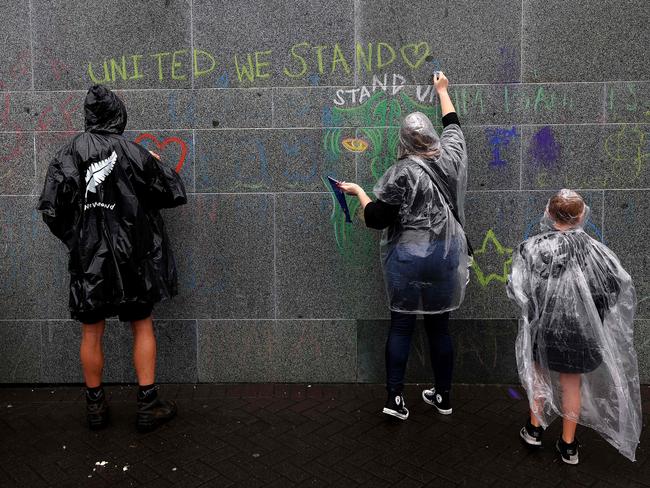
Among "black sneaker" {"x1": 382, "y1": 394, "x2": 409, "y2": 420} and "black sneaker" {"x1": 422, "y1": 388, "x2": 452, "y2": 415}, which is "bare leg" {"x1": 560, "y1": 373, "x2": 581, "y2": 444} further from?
"black sneaker" {"x1": 382, "y1": 394, "x2": 409, "y2": 420}

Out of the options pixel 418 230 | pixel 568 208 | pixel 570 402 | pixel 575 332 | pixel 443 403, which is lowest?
pixel 443 403

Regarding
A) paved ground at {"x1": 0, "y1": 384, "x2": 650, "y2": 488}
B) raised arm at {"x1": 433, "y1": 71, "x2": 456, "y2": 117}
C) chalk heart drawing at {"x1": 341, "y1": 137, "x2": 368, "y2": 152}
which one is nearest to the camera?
paved ground at {"x1": 0, "y1": 384, "x2": 650, "y2": 488}

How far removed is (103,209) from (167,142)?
3.18ft

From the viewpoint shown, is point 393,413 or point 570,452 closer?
point 570,452

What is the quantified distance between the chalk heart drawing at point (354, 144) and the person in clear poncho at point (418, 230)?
1.94ft

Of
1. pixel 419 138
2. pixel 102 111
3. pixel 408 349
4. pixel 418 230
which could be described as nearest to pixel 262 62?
pixel 102 111

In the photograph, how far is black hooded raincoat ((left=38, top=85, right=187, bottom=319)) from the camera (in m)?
3.51

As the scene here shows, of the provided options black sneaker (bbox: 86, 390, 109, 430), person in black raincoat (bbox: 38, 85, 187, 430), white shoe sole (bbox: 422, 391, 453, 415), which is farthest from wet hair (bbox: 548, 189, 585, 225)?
black sneaker (bbox: 86, 390, 109, 430)

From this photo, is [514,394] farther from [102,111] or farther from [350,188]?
[102,111]

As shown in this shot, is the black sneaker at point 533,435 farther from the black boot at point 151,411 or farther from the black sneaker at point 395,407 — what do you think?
the black boot at point 151,411

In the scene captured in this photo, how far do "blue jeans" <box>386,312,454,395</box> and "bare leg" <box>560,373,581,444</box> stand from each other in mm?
792

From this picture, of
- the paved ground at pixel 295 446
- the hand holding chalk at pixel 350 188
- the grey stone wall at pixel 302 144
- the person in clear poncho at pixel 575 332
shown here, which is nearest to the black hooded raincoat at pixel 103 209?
the grey stone wall at pixel 302 144

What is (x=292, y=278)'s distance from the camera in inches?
172

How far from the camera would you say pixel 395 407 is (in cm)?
370
